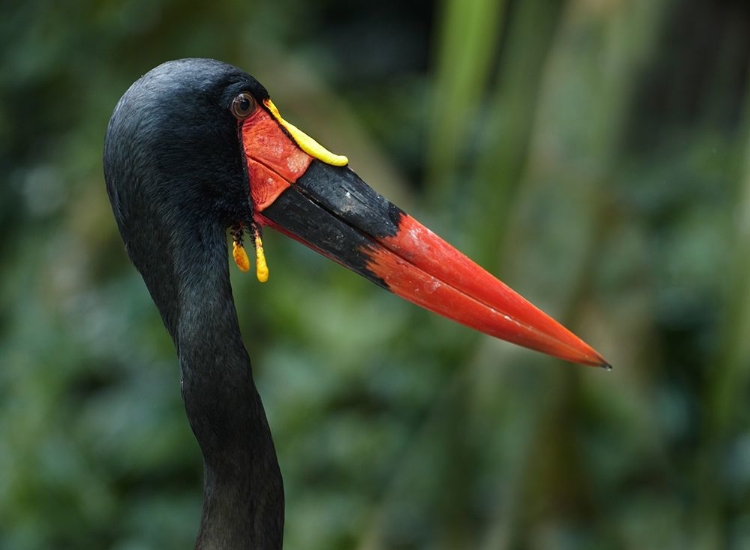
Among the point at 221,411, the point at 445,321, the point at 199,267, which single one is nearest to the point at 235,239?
the point at 199,267

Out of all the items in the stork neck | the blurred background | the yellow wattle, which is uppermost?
the blurred background

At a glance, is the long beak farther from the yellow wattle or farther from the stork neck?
the stork neck

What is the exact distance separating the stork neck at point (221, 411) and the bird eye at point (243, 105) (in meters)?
0.20

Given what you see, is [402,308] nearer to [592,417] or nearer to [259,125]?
[592,417]

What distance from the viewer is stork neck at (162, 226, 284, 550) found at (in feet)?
5.42

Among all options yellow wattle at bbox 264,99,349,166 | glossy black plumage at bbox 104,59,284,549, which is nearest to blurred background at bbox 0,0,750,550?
yellow wattle at bbox 264,99,349,166

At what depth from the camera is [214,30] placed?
3932mm

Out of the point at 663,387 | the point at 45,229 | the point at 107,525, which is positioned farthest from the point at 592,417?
the point at 45,229

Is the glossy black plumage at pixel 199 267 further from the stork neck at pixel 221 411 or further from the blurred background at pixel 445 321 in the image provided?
the blurred background at pixel 445 321

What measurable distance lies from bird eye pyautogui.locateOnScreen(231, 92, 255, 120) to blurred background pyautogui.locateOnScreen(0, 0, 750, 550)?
543 millimetres

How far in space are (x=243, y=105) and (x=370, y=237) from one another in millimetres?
276

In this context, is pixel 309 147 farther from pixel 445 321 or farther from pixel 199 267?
pixel 445 321

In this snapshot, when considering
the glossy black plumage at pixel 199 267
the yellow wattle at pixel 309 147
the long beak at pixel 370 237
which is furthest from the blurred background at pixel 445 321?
the glossy black plumage at pixel 199 267

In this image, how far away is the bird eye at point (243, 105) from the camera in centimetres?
175
